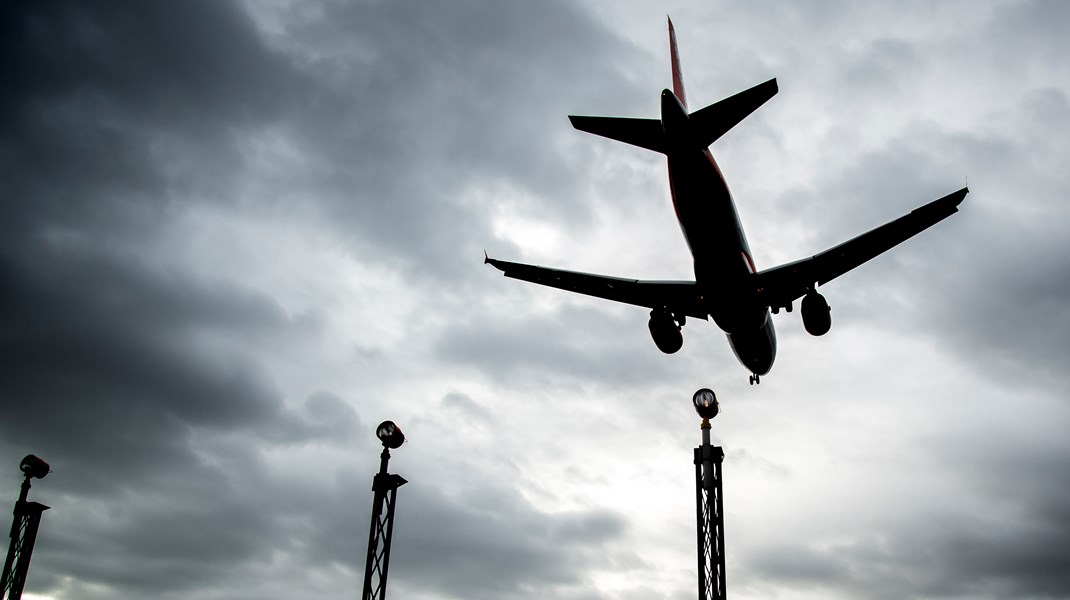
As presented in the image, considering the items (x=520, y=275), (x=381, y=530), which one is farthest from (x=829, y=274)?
(x=381, y=530)

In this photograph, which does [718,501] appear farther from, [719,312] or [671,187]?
[719,312]

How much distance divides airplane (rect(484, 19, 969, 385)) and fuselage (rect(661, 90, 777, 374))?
30 mm

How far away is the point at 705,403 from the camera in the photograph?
14445 millimetres

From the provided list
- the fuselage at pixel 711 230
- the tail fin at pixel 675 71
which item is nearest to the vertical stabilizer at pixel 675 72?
the tail fin at pixel 675 71

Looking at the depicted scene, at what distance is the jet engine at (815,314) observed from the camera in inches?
1041

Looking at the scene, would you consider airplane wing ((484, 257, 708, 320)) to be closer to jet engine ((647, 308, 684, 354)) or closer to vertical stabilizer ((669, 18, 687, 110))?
jet engine ((647, 308, 684, 354))

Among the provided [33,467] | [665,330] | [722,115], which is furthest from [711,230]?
[33,467]

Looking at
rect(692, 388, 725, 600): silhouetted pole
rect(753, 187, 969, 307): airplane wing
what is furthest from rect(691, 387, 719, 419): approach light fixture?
rect(753, 187, 969, 307): airplane wing

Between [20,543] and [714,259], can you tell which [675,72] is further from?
[20,543]

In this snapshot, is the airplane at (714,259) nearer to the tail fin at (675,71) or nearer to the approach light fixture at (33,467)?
the tail fin at (675,71)

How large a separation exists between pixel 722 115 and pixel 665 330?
8508mm

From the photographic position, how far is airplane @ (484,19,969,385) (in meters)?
23.1

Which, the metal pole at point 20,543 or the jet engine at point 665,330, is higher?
the jet engine at point 665,330

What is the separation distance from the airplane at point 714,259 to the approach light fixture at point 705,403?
1016 centimetres
